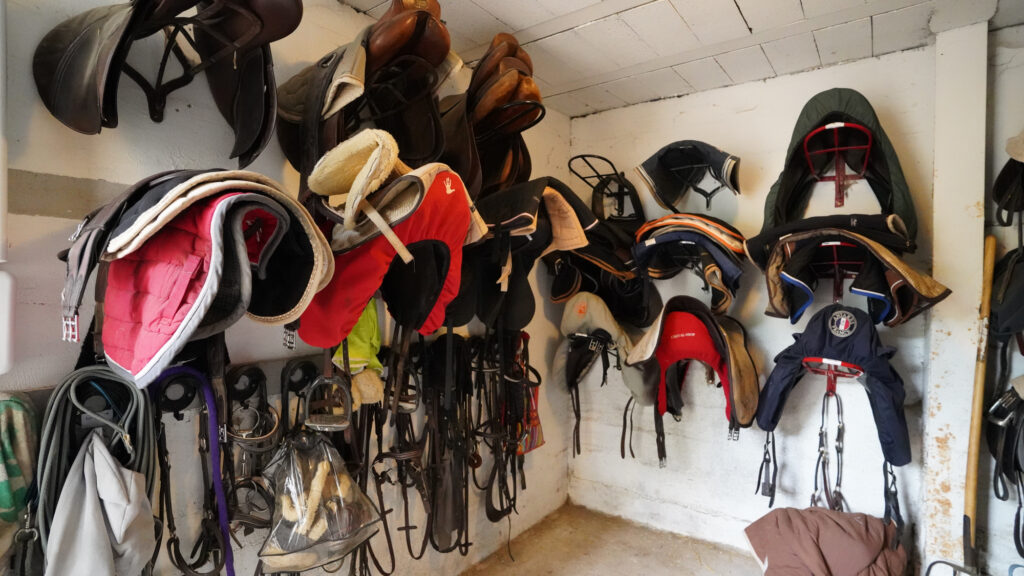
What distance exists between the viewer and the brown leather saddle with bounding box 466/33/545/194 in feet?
6.02

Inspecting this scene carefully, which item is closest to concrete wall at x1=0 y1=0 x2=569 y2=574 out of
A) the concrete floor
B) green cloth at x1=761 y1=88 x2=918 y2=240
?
the concrete floor

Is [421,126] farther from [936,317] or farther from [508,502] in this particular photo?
[936,317]

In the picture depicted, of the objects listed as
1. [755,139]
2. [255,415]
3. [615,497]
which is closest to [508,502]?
[615,497]

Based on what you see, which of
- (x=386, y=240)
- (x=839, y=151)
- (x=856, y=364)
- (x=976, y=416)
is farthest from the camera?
(x=839, y=151)

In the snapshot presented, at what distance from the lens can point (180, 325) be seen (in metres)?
0.86

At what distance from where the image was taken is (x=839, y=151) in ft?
7.64

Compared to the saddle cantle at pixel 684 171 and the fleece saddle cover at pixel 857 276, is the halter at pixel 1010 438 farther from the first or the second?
the saddle cantle at pixel 684 171

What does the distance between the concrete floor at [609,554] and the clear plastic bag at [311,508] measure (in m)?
1.30

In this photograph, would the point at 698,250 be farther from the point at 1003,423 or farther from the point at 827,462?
the point at 1003,423

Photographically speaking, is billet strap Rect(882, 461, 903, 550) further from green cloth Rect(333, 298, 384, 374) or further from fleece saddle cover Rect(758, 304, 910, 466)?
green cloth Rect(333, 298, 384, 374)

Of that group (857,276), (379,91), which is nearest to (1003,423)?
(857,276)

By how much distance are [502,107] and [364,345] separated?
104 cm

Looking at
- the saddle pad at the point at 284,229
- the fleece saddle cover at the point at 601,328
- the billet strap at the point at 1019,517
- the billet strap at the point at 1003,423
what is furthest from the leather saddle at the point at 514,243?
the billet strap at the point at 1019,517

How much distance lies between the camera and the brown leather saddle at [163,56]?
41.6 inches
